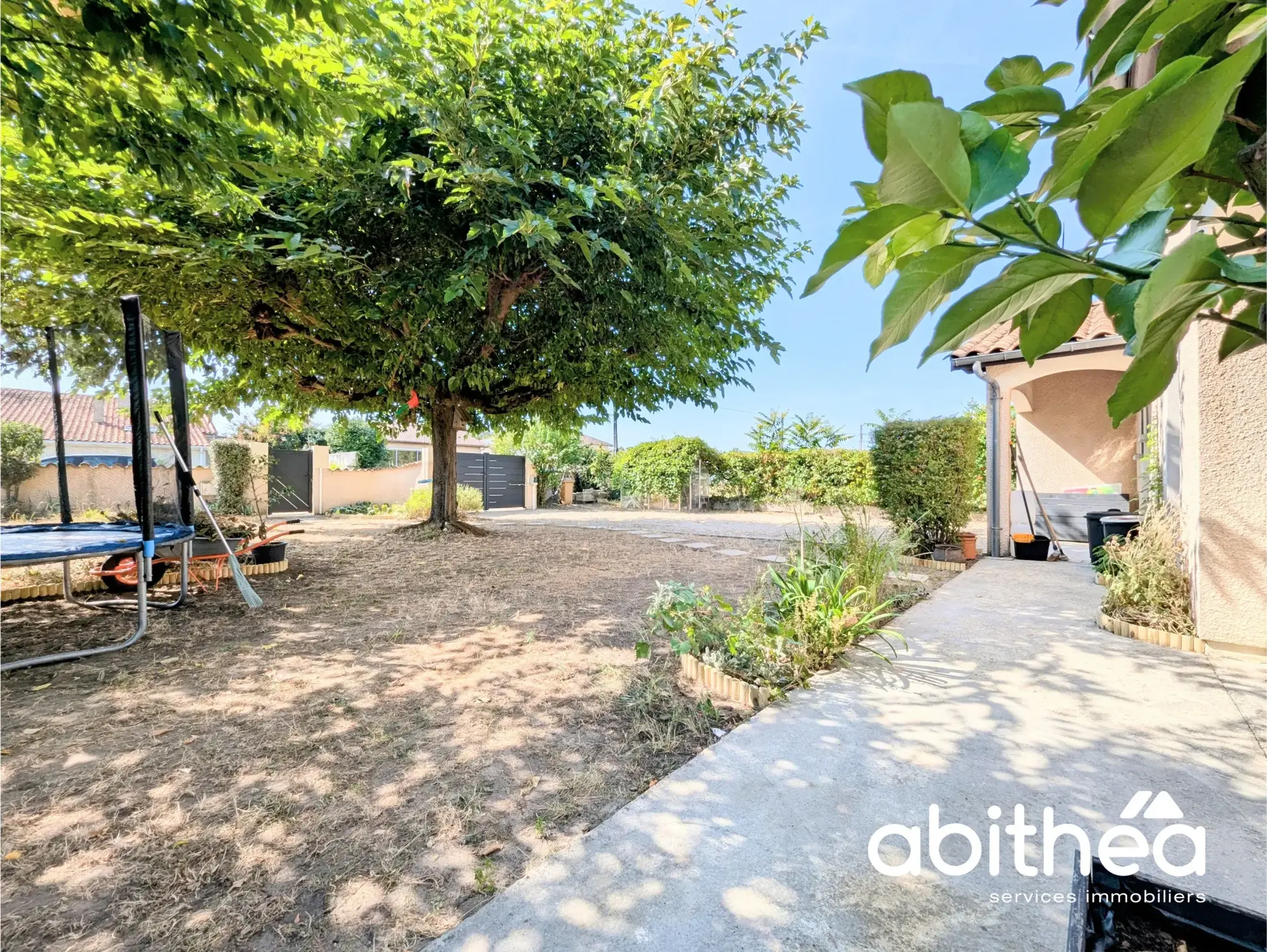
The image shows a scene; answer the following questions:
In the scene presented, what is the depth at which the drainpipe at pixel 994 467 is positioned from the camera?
6.82 m

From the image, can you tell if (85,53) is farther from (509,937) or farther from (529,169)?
(509,937)

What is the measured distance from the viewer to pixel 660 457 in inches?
667

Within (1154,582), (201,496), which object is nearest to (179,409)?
(201,496)

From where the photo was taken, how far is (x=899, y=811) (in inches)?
69.7

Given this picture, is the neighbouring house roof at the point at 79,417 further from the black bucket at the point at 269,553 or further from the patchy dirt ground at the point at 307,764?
the patchy dirt ground at the point at 307,764

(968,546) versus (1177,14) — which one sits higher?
(1177,14)

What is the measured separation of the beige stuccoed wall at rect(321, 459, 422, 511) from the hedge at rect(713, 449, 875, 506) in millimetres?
9604

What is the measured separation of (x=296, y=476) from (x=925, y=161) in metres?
16.0

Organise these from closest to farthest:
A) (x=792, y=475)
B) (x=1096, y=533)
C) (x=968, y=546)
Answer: (x=1096, y=533) → (x=968, y=546) → (x=792, y=475)

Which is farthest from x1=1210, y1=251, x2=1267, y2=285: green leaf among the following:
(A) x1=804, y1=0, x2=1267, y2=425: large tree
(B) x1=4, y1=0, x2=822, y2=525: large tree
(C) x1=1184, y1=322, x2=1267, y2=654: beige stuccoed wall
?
(C) x1=1184, y1=322, x2=1267, y2=654: beige stuccoed wall

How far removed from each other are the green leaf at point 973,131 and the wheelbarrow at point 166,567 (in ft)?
18.8

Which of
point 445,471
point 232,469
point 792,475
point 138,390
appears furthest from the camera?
point 792,475

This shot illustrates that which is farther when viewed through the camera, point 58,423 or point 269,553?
point 269,553

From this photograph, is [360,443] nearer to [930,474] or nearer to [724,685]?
[930,474]
